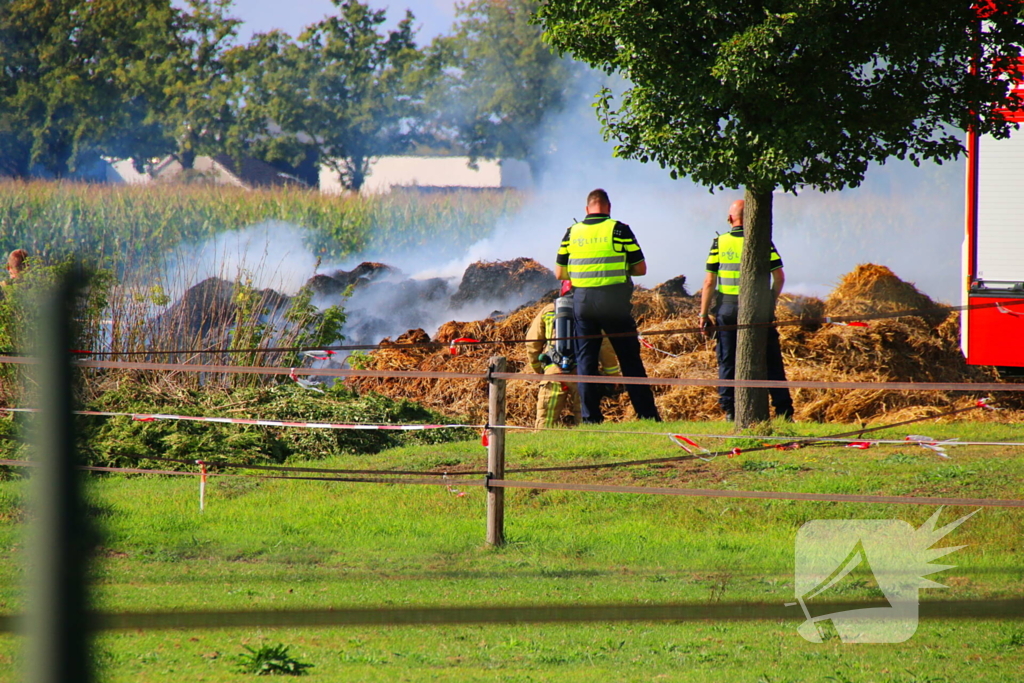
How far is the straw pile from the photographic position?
981cm

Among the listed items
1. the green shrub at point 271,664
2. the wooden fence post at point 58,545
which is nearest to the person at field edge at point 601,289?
the green shrub at point 271,664

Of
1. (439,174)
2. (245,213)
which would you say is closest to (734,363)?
(245,213)

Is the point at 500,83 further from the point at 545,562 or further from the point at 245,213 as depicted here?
the point at 545,562

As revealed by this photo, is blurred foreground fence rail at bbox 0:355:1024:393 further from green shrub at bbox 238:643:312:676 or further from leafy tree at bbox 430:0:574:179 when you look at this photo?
leafy tree at bbox 430:0:574:179

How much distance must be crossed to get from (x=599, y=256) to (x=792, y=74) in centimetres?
260

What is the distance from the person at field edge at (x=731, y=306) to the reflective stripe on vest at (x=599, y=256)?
2.67 ft

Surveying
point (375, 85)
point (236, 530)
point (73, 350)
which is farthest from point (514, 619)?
point (375, 85)

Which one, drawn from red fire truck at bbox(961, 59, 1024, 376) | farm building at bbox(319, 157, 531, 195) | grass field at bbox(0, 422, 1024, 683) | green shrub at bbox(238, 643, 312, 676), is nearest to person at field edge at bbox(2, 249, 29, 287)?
grass field at bbox(0, 422, 1024, 683)

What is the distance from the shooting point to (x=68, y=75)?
32719mm

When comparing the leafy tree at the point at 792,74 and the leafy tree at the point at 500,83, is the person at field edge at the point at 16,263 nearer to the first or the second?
the leafy tree at the point at 792,74

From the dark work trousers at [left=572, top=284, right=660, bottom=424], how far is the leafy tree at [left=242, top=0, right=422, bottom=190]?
2985 centimetres

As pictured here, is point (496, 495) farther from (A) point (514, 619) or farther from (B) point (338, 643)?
(A) point (514, 619)

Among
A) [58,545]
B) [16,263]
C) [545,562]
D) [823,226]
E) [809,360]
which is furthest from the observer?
[823,226]

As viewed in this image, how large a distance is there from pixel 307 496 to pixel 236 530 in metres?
0.92
